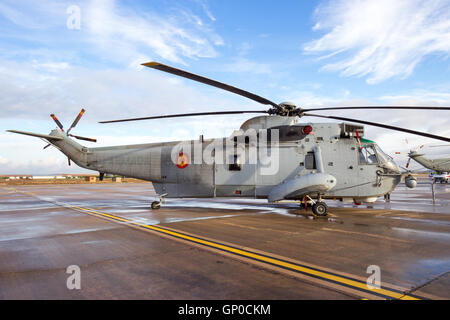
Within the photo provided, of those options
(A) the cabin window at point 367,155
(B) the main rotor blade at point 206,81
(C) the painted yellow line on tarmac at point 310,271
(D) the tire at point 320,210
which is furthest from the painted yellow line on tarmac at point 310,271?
(A) the cabin window at point 367,155

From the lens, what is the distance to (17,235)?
744cm

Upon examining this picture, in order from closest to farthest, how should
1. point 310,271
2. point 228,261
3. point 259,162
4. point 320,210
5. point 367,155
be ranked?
1. point 310,271
2. point 228,261
3. point 320,210
4. point 367,155
5. point 259,162

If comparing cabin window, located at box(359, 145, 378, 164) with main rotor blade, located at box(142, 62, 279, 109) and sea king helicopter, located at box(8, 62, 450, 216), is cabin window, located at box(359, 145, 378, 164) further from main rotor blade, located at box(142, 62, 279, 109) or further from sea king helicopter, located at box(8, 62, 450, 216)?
main rotor blade, located at box(142, 62, 279, 109)

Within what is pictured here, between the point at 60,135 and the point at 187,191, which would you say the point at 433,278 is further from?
the point at 60,135

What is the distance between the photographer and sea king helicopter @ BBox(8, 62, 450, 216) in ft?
35.2

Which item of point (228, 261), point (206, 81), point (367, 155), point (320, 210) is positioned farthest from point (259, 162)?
point (228, 261)

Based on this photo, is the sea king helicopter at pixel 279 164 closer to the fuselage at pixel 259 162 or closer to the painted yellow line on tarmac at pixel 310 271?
the fuselage at pixel 259 162

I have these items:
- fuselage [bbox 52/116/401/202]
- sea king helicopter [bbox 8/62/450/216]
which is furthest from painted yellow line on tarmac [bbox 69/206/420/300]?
fuselage [bbox 52/116/401/202]

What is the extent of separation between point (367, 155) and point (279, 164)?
151 inches

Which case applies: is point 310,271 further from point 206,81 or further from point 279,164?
point 279,164

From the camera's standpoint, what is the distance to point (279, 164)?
37.7ft

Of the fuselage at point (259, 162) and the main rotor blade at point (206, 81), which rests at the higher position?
the main rotor blade at point (206, 81)

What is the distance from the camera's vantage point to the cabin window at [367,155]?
11.1 meters

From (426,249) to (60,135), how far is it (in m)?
15.7
